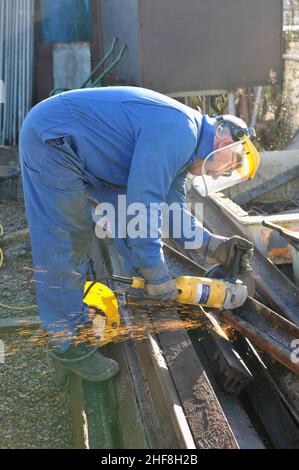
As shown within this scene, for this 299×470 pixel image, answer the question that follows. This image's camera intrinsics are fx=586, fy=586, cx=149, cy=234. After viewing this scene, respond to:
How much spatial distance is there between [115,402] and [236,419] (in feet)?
2.52

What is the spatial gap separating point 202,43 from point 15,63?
3449mm

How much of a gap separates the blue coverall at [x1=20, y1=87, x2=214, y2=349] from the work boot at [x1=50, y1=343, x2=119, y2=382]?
74mm

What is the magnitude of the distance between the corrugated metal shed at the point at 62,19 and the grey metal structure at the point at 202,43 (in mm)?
1794

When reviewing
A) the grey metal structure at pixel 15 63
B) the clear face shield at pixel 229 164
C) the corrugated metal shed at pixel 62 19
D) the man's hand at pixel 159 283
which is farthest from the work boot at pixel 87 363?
the corrugated metal shed at pixel 62 19

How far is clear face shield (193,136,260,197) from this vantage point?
10.3ft

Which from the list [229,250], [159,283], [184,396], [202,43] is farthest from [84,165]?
[202,43]

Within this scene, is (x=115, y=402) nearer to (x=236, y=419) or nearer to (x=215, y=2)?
(x=236, y=419)

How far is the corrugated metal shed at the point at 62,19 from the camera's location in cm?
1021

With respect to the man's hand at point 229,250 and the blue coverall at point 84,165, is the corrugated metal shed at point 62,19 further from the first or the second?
the man's hand at point 229,250

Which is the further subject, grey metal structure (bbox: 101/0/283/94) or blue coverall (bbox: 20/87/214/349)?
grey metal structure (bbox: 101/0/283/94)

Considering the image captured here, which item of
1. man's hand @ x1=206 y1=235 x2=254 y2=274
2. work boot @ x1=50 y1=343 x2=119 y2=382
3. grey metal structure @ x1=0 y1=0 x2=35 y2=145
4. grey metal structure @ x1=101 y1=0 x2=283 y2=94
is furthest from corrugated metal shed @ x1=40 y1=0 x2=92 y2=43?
work boot @ x1=50 y1=343 x2=119 y2=382

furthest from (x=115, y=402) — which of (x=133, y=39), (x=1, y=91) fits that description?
(x=1, y=91)

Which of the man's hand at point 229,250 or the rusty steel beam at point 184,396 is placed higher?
the man's hand at point 229,250

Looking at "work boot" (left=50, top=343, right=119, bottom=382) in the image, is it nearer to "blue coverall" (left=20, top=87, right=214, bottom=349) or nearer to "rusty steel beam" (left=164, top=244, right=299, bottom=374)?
"blue coverall" (left=20, top=87, right=214, bottom=349)
